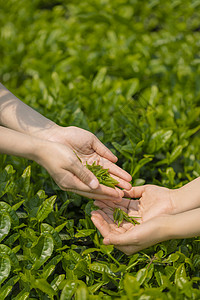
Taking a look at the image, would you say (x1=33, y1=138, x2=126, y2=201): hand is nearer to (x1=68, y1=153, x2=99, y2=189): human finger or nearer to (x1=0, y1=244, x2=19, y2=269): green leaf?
(x1=68, y1=153, x2=99, y2=189): human finger

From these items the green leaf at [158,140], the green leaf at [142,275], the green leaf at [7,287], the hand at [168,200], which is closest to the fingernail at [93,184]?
the hand at [168,200]

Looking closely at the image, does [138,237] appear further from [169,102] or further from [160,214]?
[169,102]

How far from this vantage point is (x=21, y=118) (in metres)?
2.52

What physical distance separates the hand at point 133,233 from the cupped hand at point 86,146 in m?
0.37

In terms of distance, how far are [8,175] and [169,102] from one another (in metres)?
1.68

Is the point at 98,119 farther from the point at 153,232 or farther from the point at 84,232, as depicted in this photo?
the point at 153,232

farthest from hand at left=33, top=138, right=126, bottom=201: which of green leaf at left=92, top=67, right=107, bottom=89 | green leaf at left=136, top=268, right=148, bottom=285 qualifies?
green leaf at left=92, top=67, right=107, bottom=89

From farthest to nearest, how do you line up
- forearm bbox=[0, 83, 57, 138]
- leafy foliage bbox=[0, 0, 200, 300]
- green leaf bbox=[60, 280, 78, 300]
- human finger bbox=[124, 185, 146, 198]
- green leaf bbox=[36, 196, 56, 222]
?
forearm bbox=[0, 83, 57, 138], human finger bbox=[124, 185, 146, 198], green leaf bbox=[36, 196, 56, 222], leafy foliage bbox=[0, 0, 200, 300], green leaf bbox=[60, 280, 78, 300]

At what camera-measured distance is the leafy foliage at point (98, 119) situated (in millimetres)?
1983

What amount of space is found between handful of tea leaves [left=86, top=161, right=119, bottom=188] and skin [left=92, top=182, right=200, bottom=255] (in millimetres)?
135

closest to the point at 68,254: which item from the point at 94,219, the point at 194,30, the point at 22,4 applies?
the point at 94,219

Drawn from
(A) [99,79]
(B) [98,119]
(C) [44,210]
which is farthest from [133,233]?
(A) [99,79]

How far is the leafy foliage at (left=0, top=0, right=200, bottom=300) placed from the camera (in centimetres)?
198

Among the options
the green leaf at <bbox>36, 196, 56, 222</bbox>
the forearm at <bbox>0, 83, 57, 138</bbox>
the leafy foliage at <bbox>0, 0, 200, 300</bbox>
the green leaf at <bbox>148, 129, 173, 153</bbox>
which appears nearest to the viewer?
the leafy foliage at <bbox>0, 0, 200, 300</bbox>
